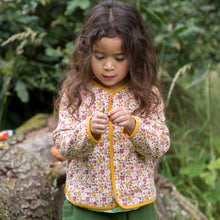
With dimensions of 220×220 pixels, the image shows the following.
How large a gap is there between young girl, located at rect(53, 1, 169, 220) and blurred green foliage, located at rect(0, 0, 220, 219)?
1122 mm

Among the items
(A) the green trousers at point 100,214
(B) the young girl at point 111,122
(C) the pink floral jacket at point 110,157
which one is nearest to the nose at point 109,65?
(B) the young girl at point 111,122

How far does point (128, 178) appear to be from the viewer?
5.17 feet

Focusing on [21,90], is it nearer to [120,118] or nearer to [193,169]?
[193,169]

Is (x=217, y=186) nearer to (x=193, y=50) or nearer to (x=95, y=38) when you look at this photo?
(x=193, y=50)

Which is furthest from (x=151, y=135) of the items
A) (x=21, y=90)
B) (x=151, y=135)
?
(x=21, y=90)

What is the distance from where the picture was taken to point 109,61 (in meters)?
1.52

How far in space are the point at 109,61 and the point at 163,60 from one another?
1885mm

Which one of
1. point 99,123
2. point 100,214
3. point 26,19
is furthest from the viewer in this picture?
point 26,19

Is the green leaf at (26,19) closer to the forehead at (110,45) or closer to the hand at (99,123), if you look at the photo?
the forehead at (110,45)

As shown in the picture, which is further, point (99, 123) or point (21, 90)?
point (21, 90)

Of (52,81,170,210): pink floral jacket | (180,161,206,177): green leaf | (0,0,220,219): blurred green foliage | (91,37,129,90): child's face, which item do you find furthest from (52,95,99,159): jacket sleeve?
(180,161,206,177): green leaf

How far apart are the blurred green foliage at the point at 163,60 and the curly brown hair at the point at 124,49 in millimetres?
1081

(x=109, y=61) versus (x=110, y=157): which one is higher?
(x=109, y=61)

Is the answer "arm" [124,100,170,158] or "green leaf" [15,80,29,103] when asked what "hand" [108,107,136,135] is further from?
"green leaf" [15,80,29,103]
